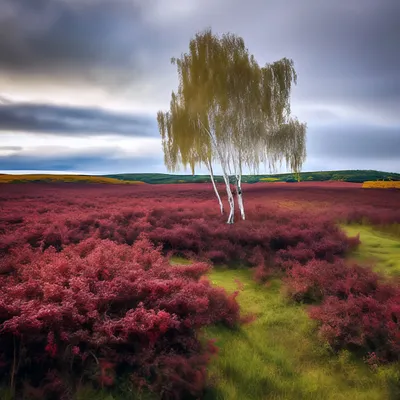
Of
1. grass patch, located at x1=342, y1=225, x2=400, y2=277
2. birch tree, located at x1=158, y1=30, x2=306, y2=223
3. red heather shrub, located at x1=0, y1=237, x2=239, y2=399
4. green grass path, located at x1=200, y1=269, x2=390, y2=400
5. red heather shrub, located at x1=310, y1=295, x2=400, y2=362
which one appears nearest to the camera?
red heather shrub, located at x1=0, y1=237, x2=239, y2=399

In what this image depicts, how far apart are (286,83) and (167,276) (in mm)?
11028

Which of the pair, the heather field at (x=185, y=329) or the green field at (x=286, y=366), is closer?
the heather field at (x=185, y=329)

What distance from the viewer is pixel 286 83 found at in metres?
13.0

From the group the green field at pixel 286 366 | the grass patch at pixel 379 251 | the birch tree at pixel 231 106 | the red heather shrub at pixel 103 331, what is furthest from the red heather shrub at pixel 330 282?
the birch tree at pixel 231 106

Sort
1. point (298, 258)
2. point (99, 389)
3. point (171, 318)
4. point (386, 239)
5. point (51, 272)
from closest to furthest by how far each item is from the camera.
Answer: point (99, 389) < point (171, 318) < point (51, 272) < point (298, 258) < point (386, 239)

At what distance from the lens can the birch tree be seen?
12.6 metres

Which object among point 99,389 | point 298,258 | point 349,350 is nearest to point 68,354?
point 99,389

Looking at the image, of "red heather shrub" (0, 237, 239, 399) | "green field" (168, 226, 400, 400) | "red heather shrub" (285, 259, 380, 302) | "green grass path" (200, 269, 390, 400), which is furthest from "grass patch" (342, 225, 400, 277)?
"red heather shrub" (0, 237, 239, 399)

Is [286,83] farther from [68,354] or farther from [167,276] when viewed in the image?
[68,354]

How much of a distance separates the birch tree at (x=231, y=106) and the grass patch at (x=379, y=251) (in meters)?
5.39

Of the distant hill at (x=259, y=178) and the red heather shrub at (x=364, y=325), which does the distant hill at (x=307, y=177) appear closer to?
the distant hill at (x=259, y=178)

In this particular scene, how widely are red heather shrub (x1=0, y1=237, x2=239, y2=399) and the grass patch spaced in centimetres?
671

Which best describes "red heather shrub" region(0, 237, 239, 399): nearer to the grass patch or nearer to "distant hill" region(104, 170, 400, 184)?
the grass patch

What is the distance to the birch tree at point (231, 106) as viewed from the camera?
1257 cm
